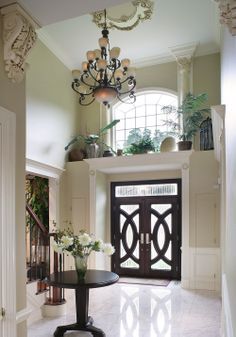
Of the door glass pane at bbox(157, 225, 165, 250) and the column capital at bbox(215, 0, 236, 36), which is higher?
the column capital at bbox(215, 0, 236, 36)

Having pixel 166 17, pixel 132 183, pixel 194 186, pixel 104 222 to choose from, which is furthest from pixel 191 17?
pixel 104 222

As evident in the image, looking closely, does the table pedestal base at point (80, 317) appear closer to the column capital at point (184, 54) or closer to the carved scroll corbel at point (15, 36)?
the carved scroll corbel at point (15, 36)

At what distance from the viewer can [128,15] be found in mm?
6070

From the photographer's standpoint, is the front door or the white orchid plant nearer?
the white orchid plant

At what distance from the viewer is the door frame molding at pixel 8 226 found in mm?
1666

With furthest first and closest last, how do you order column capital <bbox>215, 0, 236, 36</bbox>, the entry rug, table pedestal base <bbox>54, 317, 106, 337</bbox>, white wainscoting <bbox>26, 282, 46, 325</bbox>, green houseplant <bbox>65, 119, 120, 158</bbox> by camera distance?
green houseplant <bbox>65, 119, 120, 158</bbox>
the entry rug
white wainscoting <bbox>26, 282, 46, 325</bbox>
table pedestal base <bbox>54, 317, 106, 337</bbox>
column capital <bbox>215, 0, 236, 36</bbox>

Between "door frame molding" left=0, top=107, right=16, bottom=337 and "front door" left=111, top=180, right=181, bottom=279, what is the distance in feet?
20.1

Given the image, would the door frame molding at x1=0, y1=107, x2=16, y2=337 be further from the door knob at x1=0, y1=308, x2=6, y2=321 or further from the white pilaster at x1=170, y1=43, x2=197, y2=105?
the white pilaster at x1=170, y1=43, x2=197, y2=105

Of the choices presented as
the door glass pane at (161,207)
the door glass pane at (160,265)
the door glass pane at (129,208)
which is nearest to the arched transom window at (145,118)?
the door glass pane at (161,207)

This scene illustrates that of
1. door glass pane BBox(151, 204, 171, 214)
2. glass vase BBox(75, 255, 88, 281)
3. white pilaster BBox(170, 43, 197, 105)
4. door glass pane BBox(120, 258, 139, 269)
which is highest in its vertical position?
white pilaster BBox(170, 43, 197, 105)

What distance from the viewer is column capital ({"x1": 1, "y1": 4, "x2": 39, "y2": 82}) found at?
170 centimetres

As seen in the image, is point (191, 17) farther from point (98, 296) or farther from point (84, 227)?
point (98, 296)

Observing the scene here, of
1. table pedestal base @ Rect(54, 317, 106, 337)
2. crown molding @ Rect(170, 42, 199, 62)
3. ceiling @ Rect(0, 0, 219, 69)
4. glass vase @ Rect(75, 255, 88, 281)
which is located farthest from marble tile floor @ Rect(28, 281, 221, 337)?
crown molding @ Rect(170, 42, 199, 62)

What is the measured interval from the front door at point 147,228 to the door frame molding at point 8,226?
241 inches
